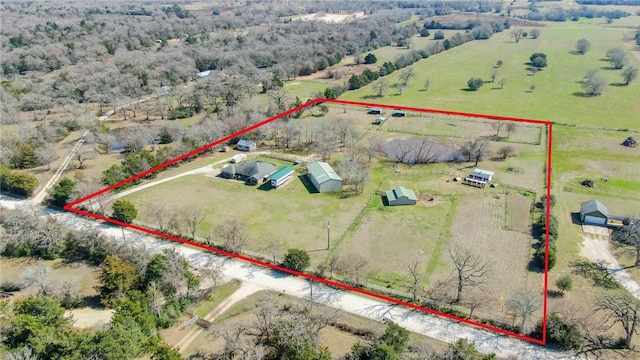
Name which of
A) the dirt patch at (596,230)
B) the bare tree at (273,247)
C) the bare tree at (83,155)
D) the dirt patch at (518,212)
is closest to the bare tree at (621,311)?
the dirt patch at (596,230)

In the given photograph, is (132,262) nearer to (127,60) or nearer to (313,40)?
(127,60)

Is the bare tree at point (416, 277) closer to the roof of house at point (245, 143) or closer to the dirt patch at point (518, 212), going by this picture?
the dirt patch at point (518, 212)

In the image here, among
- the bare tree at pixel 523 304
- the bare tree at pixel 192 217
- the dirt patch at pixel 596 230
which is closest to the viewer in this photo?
the bare tree at pixel 523 304

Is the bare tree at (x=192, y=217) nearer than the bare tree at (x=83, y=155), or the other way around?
the bare tree at (x=192, y=217)

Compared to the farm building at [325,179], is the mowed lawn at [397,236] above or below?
below

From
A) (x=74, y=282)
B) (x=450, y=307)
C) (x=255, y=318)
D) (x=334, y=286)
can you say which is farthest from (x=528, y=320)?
(x=74, y=282)

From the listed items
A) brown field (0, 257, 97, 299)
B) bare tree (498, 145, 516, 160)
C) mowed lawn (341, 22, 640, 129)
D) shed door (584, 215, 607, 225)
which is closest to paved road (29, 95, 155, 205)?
brown field (0, 257, 97, 299)

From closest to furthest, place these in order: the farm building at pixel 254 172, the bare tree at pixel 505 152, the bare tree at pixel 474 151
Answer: the farm building at pixel 254 172 < the bare tree at pixel 474 151 < the bare tree at pixel 505 152
